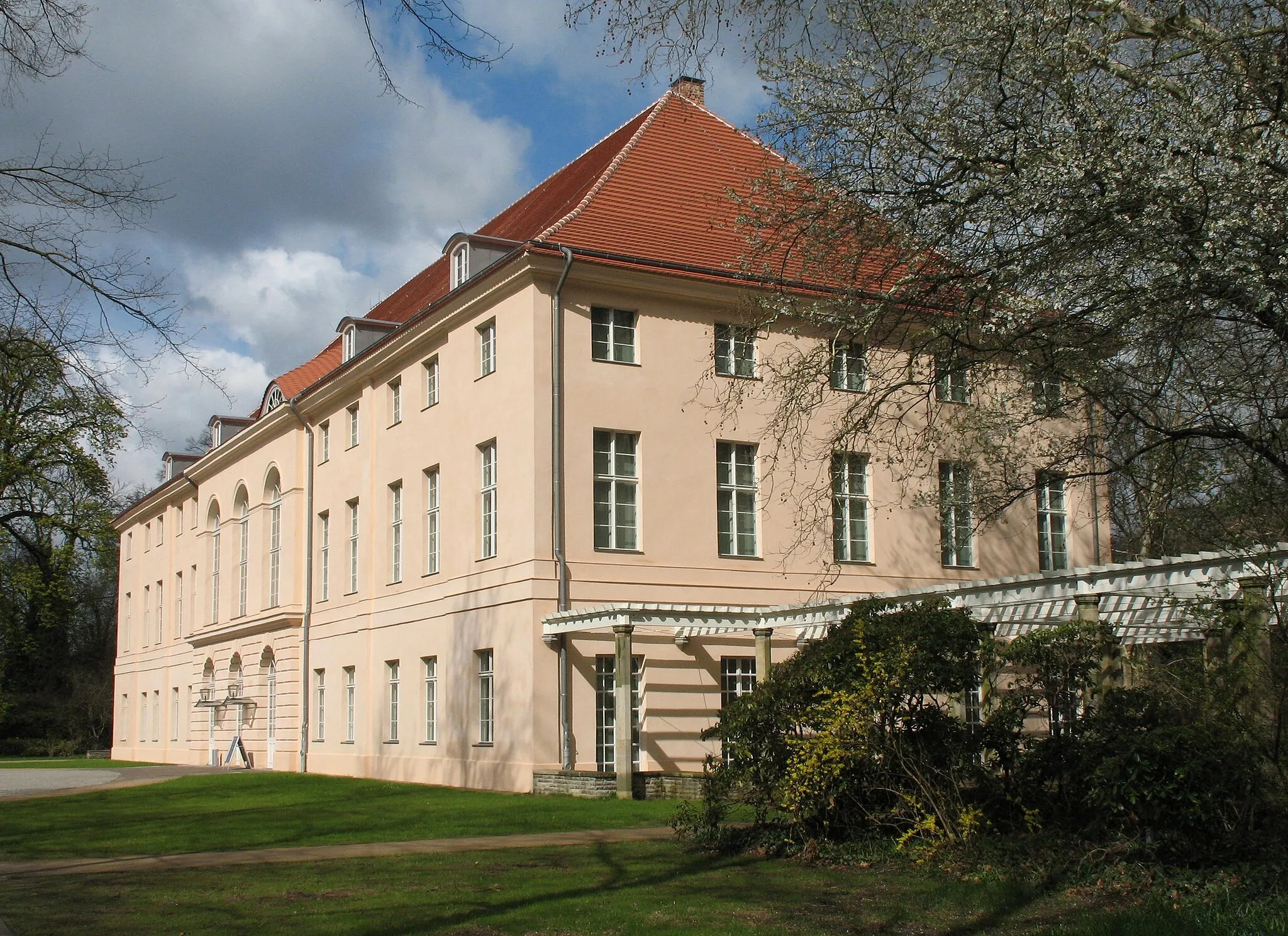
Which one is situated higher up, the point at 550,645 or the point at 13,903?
the point at 550,645

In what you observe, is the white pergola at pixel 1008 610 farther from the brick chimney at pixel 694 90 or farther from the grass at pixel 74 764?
the grass at pixel 74 764

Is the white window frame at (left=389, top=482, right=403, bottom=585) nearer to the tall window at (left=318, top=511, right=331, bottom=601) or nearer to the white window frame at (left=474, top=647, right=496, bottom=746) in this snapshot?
the tall window at (left=318, top=511, right=331, bottom=601)

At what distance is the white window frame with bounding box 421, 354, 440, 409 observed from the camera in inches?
1130

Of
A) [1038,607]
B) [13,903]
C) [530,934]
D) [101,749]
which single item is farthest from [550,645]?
[101,749]

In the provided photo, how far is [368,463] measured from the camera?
1250 inches

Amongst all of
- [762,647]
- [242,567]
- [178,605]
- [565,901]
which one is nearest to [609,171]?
[762,647]

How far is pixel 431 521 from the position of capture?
28547 mm

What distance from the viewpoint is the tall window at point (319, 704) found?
111 ft

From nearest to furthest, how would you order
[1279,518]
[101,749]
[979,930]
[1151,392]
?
[979,930], [1151,392], [1279,518], [101,749]

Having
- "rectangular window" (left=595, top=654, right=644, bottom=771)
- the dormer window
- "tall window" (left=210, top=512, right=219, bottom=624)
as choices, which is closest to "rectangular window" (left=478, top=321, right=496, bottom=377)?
the dormer window

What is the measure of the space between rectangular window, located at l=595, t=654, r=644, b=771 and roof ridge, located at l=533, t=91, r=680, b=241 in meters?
7.77

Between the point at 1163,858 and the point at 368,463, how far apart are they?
79.9 feet

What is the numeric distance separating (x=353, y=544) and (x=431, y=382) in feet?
19.6

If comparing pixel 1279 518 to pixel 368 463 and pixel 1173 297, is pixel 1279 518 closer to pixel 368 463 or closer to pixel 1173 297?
pixel 1173 297
